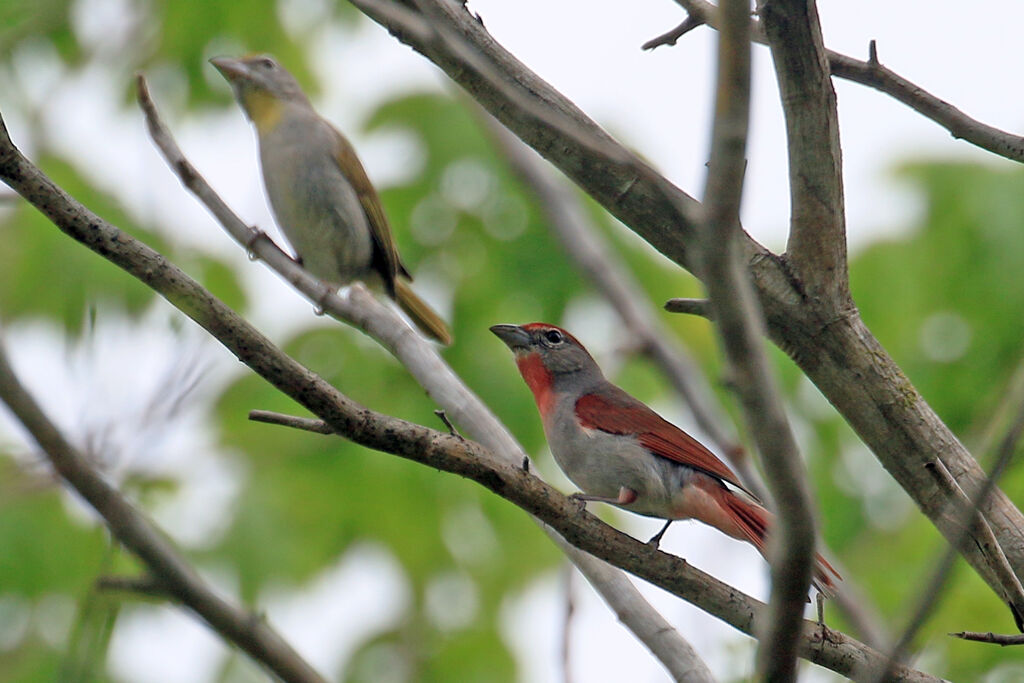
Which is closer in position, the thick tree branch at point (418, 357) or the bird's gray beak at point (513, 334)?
the thick tree branch at point (418, 357)

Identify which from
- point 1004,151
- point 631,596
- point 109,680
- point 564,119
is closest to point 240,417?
point 109,680

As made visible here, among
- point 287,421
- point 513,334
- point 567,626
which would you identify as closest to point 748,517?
point 567,626

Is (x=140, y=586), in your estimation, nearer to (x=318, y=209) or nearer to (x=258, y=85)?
(x=318, y=209)

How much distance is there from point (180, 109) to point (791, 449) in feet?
26.4

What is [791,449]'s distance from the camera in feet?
6.61

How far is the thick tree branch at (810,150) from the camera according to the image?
3.05 meters

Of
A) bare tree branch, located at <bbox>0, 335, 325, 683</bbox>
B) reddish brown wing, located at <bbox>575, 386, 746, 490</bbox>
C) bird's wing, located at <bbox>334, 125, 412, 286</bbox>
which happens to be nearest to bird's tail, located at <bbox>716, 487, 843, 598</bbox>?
reddish brown wing, located at <bbox>575, 386, 746, 490</bbox>

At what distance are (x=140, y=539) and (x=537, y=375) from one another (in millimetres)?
4157

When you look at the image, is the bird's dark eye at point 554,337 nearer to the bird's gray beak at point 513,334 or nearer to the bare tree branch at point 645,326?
the bird's gray beak at point 513,334

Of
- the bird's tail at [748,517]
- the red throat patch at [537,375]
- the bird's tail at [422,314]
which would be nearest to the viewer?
the bird's tail at [748,517]

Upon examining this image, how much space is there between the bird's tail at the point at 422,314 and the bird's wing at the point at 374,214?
0.10m

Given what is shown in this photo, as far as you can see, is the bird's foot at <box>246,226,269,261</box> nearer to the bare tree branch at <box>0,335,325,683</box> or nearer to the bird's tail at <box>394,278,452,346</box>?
the bird's tail at <box>394,278,452,346</box>

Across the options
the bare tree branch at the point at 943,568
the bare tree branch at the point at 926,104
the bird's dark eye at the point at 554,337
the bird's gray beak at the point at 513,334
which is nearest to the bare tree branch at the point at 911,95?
the bare tree branch at the point at 926,104

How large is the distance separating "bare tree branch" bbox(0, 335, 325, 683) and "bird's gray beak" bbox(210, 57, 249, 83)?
20.4 feet
